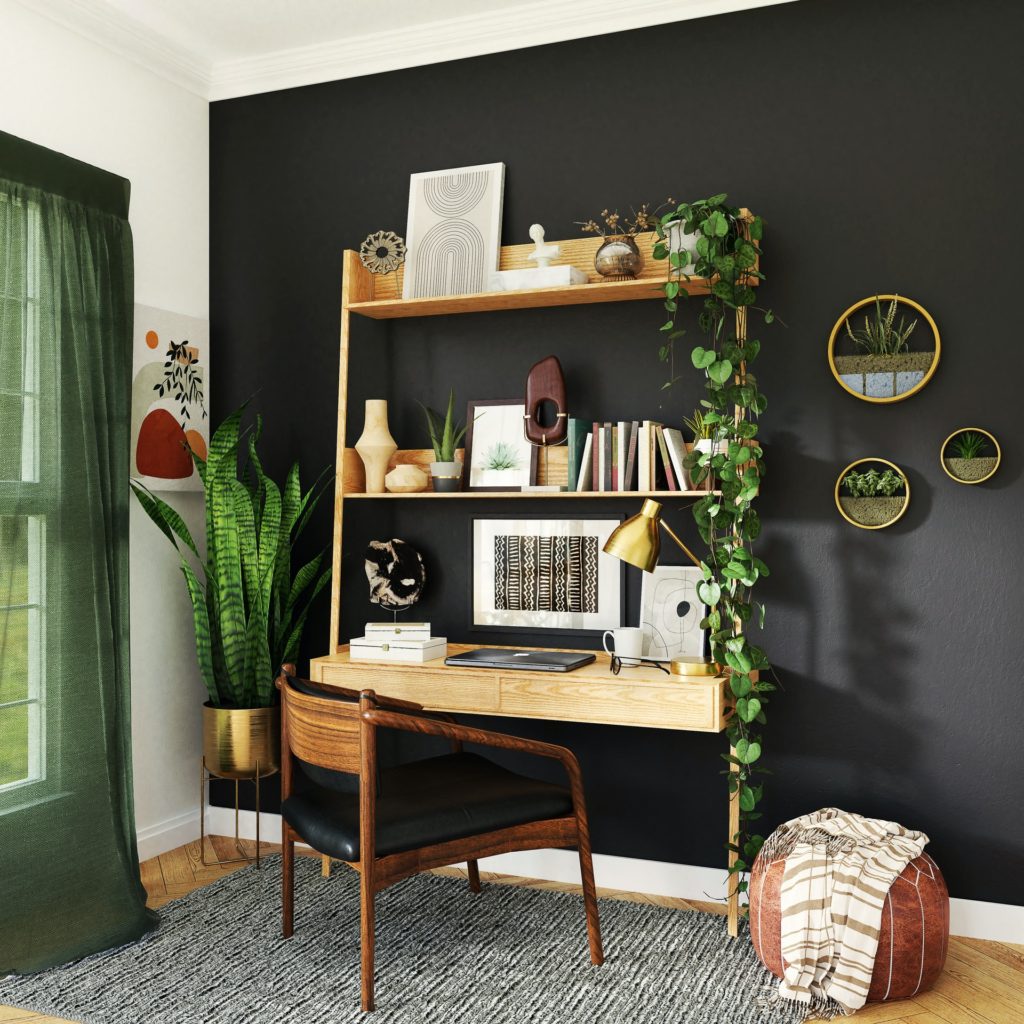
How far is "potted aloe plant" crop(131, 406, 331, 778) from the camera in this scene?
11.6ft

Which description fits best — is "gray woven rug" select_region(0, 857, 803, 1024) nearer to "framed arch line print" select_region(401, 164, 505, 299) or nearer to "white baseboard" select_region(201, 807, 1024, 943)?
"white baseboard" select_region(201, 807, 1024, 943)

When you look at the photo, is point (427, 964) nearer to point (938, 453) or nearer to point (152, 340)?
point (938, 453)

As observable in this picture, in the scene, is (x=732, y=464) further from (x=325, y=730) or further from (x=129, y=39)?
(x=129, y=39)

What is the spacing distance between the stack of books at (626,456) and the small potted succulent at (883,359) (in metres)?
0.56

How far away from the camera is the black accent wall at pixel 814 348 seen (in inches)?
118

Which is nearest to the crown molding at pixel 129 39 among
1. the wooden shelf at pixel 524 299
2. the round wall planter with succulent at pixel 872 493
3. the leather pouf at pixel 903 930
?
the wooden shelf at pixel 524 299

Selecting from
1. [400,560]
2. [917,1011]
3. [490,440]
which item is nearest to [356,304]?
[490,440]

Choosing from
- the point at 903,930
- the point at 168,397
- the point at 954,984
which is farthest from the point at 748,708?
the point at 168,397

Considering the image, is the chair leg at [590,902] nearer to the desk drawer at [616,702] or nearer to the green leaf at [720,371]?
the desk drawer at [616,702]

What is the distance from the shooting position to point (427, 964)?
283cm

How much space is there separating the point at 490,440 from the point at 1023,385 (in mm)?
1655

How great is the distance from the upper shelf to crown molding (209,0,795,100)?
2.33 ft

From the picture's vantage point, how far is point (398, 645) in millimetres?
3318

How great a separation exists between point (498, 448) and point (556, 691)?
0.90 m
